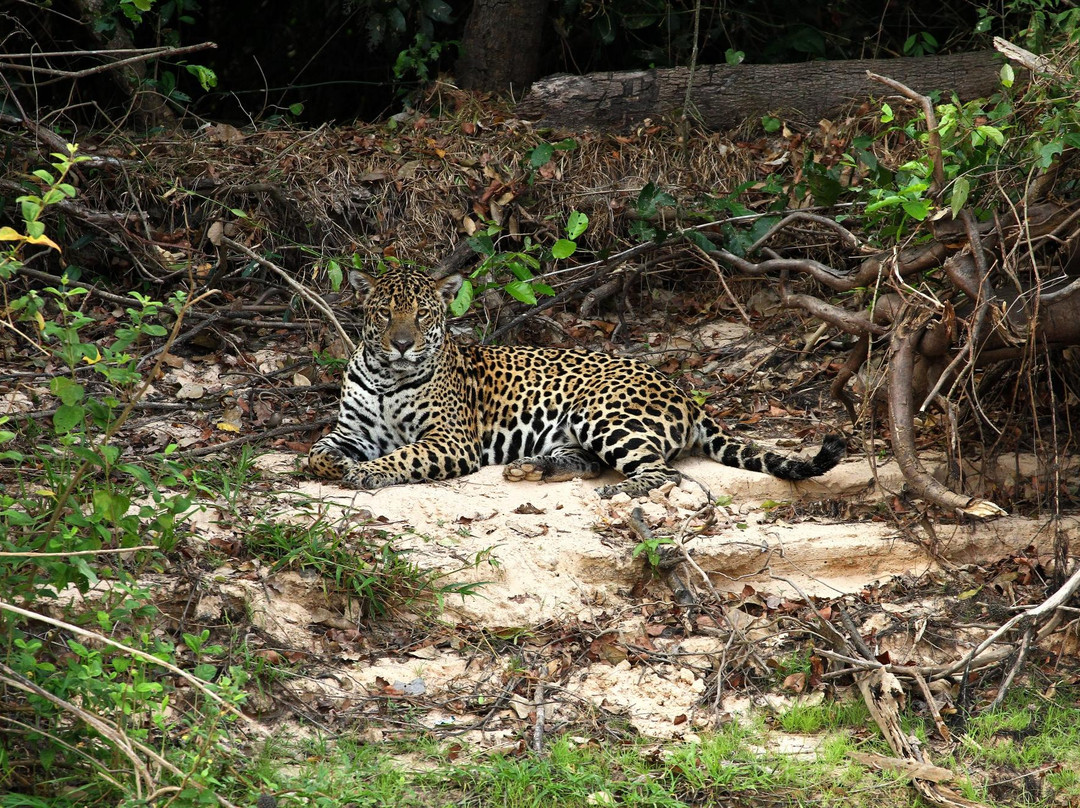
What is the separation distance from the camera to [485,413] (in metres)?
8.52

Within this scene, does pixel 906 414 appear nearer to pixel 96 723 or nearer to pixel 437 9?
pixel 96 723

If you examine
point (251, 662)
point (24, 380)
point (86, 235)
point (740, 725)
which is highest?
point (86, 235)

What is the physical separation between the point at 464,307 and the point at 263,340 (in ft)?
6.98

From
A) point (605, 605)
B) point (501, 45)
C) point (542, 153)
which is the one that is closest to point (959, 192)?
point (605, 605)

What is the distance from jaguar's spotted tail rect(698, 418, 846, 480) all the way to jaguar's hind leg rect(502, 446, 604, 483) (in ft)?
2.49

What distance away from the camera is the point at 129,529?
437cm

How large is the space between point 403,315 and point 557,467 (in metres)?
1.44

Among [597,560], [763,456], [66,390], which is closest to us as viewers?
[66,390]

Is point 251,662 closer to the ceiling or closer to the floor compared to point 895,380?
closer to the floor

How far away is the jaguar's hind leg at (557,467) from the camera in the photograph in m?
7.68

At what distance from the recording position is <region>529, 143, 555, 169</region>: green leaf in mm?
9453

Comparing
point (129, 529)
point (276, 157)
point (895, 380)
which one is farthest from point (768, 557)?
point (276, 157)

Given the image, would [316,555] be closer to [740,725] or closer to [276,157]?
[740,725]

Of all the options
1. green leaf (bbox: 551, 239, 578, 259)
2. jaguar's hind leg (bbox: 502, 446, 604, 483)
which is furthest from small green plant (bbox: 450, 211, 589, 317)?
jaguar's hind leg (bbox: 502, 446, 604, 483)
